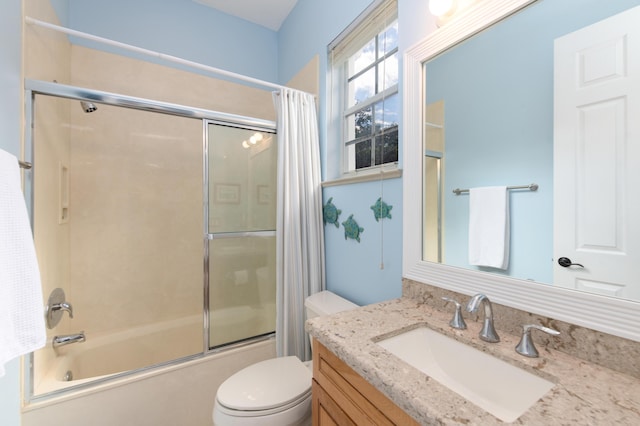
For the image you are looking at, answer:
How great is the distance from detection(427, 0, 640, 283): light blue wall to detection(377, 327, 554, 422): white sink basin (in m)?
0.29

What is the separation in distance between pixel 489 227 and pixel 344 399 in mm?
757

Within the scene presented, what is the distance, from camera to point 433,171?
1104mm

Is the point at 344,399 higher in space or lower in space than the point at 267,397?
higher

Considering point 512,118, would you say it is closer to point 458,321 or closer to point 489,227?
point 489,227

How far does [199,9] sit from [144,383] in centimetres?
286

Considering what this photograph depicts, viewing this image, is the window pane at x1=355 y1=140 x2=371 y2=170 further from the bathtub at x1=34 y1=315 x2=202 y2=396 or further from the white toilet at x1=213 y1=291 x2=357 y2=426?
the bathtub at x1=34 y1=315 x2=202 y2=396

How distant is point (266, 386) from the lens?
3.78 ft

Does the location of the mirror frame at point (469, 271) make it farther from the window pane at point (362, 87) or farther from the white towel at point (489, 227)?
the window pane at point (362, 87)

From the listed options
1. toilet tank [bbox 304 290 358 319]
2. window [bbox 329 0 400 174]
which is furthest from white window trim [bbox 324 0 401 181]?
toilet tank [bbox 304 290 358 319]

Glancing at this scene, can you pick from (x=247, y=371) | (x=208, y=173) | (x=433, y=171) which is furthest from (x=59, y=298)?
(x=433, y=171)

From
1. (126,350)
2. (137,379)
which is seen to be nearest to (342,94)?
(137,379)

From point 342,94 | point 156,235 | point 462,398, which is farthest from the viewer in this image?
point 156,235

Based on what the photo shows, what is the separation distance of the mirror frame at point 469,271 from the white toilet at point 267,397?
0.71m

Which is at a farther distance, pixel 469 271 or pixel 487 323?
pixel 469 271
